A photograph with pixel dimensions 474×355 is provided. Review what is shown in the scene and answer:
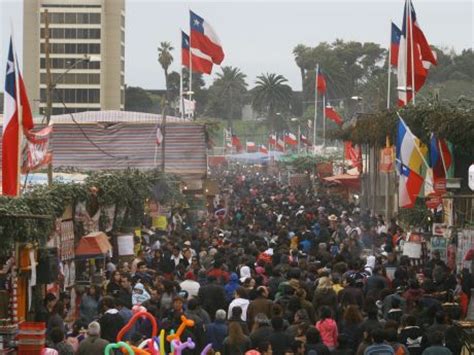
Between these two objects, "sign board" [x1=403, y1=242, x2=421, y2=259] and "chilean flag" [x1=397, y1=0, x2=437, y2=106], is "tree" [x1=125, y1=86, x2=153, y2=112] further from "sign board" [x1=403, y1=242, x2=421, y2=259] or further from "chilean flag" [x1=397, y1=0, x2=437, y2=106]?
"sign board" [x1=403, y1=242, x2=421, y2=259]

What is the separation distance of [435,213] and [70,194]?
11.5m

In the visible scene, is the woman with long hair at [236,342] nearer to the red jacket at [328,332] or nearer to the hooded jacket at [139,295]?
the red jacket at [328,332]

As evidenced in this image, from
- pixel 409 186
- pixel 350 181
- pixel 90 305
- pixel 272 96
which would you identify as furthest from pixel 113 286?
pixel 272 96

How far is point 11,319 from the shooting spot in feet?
57.6

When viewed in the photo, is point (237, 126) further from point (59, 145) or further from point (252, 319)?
point (252, 319)

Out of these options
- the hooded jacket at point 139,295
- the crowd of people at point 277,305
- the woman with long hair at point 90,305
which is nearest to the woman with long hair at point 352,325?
the crowd of people at point 277,305

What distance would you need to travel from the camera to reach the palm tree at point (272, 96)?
15362 cm

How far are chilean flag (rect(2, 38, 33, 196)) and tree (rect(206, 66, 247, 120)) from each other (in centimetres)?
15192

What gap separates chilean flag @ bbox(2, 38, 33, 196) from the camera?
17511mm

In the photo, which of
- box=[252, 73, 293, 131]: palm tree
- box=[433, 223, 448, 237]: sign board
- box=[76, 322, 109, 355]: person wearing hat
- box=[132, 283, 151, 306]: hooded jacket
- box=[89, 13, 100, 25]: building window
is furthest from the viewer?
box=[252, 73, 293, 131]: palm tree

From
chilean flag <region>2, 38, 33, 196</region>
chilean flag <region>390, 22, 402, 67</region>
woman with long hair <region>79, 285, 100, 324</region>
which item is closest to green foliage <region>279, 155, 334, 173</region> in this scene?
chilean flag <region>390, 22, 402, 67</region>

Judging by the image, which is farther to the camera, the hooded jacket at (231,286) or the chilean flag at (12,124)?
the hooded jacket at (231,286)

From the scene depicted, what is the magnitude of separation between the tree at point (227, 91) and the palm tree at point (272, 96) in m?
13.2

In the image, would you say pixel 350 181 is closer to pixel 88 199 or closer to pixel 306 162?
pixel 306 162
